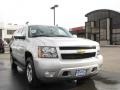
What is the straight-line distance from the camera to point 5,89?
7.73 m

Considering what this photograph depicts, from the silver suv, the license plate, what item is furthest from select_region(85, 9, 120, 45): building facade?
the license plate

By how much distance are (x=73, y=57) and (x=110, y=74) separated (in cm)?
321

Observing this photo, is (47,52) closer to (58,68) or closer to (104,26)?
(58,68)

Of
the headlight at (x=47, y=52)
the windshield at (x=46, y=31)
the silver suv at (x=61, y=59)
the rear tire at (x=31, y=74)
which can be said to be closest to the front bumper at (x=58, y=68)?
the silver suv at (x=61, y=59)

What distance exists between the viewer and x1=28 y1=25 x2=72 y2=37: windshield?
880cm

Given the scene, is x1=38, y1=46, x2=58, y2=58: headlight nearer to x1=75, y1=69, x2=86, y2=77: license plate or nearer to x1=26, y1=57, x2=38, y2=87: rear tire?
x1=26, y1=57, x2=38, y2=87: rear tire

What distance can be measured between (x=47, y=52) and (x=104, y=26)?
163 ft

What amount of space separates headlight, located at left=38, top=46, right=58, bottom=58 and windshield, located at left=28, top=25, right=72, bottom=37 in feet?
4.50

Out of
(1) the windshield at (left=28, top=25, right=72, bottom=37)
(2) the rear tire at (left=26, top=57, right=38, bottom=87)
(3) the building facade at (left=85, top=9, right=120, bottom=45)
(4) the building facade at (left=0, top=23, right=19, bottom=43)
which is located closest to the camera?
(2) the rear tire at (left=26, top=57, right=38, bottom=87)

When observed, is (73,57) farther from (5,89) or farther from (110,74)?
(110,74)

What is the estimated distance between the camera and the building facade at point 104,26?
175ft

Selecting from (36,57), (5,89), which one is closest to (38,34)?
(36,57)

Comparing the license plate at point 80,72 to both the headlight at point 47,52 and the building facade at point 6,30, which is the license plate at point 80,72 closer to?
the headlight at point 47,52

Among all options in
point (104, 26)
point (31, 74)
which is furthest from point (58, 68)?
point (104, 26)
